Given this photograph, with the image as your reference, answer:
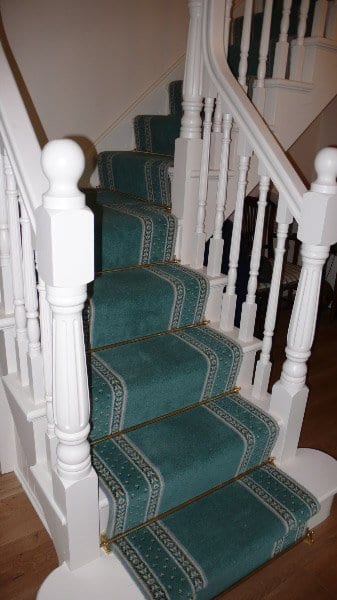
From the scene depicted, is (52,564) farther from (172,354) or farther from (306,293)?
(306,293)

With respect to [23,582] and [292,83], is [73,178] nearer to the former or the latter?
[23,582]

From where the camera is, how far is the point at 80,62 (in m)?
2.52

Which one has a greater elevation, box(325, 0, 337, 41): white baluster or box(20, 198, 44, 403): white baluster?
box(325, 0, 337, 41): white baluster

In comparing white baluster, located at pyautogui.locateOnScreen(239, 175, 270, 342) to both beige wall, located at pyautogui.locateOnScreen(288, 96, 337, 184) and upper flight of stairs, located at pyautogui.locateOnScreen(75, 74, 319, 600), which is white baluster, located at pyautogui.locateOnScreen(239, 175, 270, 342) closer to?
upper flight of stairs, located at pyautogui.locateOnScreen(75, 74, 319, 600)

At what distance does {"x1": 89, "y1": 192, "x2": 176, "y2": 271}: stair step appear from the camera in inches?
74.2

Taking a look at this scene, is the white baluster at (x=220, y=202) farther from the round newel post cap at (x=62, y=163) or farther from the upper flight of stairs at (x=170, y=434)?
the round newel post cap at (x=62, y=163)

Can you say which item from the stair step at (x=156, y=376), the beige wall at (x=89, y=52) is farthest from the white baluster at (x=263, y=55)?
the stair step at (x=156, y=376)

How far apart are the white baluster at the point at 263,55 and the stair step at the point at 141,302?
2.88ft

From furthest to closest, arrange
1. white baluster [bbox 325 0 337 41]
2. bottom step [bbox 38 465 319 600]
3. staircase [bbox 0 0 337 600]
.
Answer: white baluster [bbox 325 0 337 41] → bottom step [bbox 38 465 319 600] → staircase [bbox 0 0 337 600]

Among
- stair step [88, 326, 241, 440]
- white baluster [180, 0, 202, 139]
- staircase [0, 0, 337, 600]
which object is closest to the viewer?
staircase [0, 0, 337, 600]

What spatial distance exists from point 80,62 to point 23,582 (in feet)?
8.14

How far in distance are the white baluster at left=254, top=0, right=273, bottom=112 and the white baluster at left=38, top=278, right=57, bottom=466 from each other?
147 cm

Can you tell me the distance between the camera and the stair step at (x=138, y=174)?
2.16 metres

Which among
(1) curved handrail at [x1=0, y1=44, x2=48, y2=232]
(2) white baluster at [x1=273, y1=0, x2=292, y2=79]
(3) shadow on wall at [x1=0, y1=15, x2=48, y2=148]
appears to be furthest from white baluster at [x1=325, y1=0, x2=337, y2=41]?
(1) curved handrail at [x1=0, y1=44, x2=48, y2=232]
